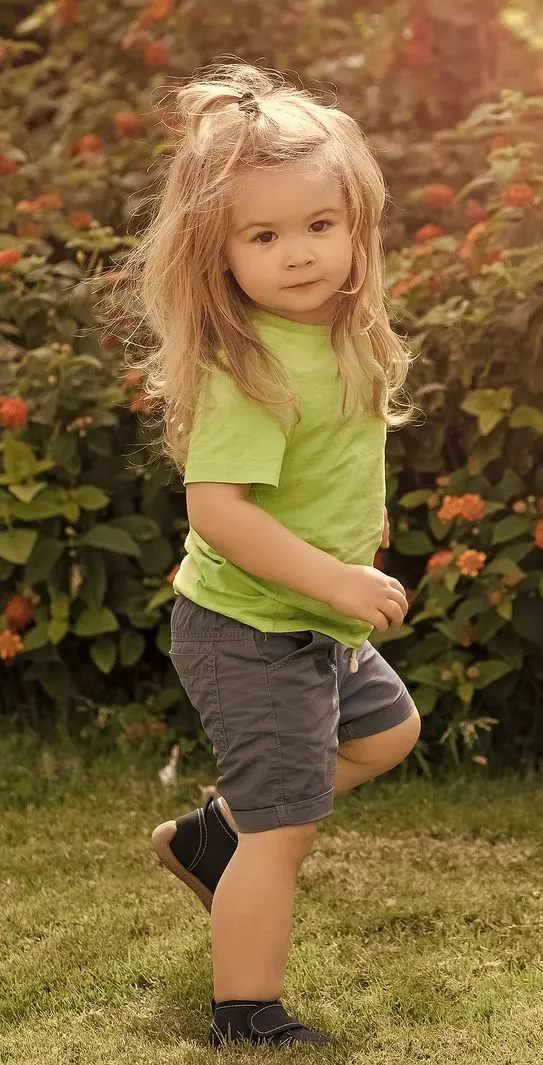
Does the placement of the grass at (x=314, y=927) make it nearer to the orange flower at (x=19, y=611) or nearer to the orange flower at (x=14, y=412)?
the orange flower at (x=19, y=611)

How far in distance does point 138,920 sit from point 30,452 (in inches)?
51.3

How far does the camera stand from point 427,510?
147 inches

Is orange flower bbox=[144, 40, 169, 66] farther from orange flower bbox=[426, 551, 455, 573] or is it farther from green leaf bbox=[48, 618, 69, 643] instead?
orange flower bbox=[426, 551, 455, 573]

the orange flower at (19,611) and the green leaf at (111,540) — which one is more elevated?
the green leaf at (111,540)

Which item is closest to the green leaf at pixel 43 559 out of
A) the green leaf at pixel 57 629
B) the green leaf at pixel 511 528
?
the green leaf at pixel 57 629

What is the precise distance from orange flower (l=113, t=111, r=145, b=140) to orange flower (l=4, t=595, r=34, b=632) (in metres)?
1.76

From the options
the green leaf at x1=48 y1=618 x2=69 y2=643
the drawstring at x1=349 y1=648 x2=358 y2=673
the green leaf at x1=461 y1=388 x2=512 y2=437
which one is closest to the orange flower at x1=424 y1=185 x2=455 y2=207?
the green leaf at x1=461 y1=388 x2=512 y2=437

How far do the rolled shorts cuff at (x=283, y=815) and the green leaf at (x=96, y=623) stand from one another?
4.71 feet

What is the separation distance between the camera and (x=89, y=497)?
369cm

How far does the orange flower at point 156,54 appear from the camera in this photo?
5.05 metres

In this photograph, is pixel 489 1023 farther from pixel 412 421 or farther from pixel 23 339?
pixel 23 339

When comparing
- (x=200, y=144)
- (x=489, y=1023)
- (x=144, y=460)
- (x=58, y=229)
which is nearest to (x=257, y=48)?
(x=58, y=229)

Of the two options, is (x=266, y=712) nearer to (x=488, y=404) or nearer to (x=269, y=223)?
(x=269, y=223)

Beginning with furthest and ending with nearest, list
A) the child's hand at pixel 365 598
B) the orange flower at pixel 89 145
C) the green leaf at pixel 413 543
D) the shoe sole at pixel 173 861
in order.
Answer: the orange flower at pixel 89 145, the green leaf at pixel 413 543, the shoe sole at pixel 173 861, the child's hand at pixel 365 598
